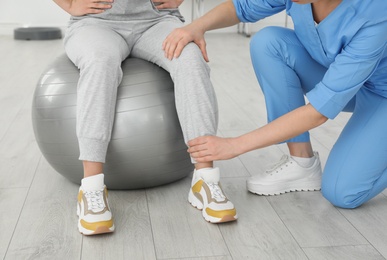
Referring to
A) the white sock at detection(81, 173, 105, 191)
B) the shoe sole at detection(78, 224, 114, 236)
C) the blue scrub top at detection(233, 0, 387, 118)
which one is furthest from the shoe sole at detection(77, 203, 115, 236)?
the blue scrub top at detection(233, 0, 387, 118)

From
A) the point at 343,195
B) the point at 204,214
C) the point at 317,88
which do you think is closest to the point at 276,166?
the point at 343,195

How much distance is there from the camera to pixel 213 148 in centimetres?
160

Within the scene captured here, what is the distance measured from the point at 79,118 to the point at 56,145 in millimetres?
231

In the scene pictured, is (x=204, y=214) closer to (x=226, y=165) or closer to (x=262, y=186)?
(x=262, y=186)

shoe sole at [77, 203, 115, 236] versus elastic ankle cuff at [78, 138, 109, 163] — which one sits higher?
elastic ankle cuff at [78, 138, 109, 163]

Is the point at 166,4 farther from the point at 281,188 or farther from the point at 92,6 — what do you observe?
the point at 281,188

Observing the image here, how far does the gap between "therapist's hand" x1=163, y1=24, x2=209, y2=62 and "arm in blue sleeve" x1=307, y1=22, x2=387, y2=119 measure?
43cm

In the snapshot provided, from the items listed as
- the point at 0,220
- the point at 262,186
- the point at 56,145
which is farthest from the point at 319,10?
the point at 0,220

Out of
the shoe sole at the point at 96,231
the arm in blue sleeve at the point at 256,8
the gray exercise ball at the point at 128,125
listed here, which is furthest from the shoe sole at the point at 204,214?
the arm in blue sleeve at the point at 256,8

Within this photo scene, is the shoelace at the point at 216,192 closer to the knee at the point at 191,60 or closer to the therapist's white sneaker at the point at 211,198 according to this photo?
the therapist's white sneaker at the point at 211,198

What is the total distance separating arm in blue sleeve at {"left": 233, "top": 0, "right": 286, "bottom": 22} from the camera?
1.85 meters

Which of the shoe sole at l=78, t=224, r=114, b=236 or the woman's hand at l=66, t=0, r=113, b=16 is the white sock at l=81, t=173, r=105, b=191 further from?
the woman's hand at l=66, t=0, r=113, b=16

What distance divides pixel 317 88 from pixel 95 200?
26.6 inches

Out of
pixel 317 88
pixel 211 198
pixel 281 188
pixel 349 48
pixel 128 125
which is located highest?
pixel 349 48
